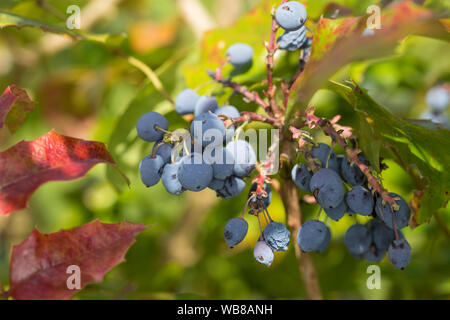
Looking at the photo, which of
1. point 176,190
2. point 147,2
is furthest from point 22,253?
point 147,2

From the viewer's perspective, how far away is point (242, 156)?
835 mm

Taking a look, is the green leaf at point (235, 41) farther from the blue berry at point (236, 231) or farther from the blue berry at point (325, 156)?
the blue berry at point (236, 231)

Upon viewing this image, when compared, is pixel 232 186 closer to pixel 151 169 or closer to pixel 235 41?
pixel 151 169

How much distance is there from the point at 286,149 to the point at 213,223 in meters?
0.94

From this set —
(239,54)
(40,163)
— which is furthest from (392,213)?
(40,163)

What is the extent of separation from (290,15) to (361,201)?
1.26ft

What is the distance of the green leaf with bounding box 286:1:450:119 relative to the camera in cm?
57

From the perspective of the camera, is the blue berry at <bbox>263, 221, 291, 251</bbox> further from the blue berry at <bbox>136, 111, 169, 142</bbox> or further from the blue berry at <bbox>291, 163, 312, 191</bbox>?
the blue berry at <bbox>136, 111, 169, 142</bbox>

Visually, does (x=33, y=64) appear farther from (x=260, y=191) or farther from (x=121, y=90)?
(x=260, y=191)

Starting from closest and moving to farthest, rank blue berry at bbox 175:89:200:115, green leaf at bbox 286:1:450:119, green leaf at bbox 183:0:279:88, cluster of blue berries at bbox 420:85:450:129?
1. green leaf at bbox 286:1:450:119
2. blue berry at bbox 175:89:200:115
3. green leaf at bbox 183:0:279:88
4. cluster of blue berries at bbox 420:85:450:129

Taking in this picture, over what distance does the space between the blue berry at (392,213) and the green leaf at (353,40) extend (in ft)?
0.76

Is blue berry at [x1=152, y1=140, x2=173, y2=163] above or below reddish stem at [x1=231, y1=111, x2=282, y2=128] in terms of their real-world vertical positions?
below

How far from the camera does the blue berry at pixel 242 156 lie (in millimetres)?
837

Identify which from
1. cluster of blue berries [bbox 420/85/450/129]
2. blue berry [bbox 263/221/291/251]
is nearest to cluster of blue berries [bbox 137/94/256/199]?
blue berry [bbox 263/221/291/251]
